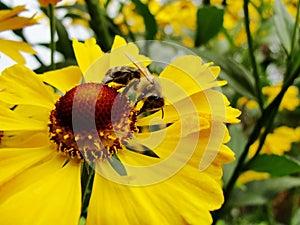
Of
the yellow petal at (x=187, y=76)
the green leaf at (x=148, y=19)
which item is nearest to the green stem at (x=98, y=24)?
the green leaf at (x=148, y=19)

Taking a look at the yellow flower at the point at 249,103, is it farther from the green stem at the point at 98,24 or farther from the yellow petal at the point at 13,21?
the yellow petal at the point at 13,21

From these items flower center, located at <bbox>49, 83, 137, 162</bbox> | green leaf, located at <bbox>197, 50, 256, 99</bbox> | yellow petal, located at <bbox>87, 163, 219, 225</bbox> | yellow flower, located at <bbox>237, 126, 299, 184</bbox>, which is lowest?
yellow flower, located at <bbox>237, 126, 299, 184</bbox>

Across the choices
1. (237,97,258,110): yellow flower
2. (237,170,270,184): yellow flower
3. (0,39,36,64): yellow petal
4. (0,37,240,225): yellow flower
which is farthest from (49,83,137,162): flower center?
(237,97,258,110): yellow flower

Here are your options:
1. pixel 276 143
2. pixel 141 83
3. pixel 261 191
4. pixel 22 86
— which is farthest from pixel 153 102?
pixel 276 143

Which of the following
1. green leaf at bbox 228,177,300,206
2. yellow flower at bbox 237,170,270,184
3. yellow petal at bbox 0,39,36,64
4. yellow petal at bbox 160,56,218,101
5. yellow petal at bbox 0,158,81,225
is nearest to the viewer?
yellow petal at bbox 0,158,81,225

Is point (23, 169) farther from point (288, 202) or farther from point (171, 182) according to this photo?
point (288, 202)

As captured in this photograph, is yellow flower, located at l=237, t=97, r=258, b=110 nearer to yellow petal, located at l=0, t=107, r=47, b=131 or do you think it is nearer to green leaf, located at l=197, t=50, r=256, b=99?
green leaf, located at l=197, t=50, r=256, b=99
